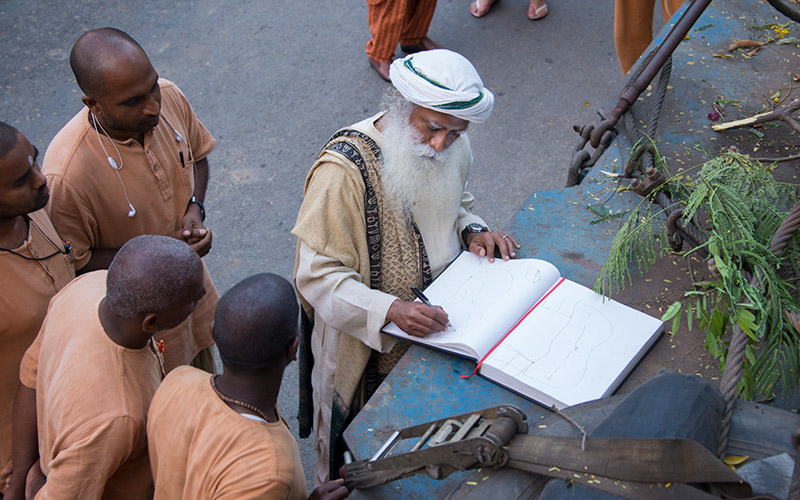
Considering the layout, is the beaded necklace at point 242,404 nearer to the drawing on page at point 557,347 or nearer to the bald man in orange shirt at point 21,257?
the drawing on page at point 557,347

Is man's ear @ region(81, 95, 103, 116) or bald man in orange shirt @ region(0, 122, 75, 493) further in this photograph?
man's ear @ region(81, 95, 103, 116)

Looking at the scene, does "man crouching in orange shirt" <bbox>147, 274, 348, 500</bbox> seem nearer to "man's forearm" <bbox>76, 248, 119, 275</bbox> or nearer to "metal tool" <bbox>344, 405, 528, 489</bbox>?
"metal tool" <bbox>344, 405, 528, 489</bbox>

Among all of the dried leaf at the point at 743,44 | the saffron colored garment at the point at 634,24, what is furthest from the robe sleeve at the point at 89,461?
the saffron colored garment at the point at 634,24

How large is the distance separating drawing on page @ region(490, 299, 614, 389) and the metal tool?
376mm

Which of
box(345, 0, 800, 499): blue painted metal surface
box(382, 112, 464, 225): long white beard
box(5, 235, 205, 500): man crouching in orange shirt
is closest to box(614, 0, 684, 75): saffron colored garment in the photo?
box(345, 0, 800, 499): blue painted metal surface

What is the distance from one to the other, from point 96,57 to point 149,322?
3.26 feet

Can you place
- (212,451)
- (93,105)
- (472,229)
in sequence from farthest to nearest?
(472,229), (93,105), (212,451)

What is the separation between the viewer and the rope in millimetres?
1183

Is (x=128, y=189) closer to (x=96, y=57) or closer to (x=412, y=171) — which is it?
(x=96, y=57)

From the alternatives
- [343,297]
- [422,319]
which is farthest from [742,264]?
[343,297]

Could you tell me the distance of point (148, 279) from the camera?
1626 mm

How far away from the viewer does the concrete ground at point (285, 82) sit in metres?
4.47

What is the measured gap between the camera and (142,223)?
7.96ft

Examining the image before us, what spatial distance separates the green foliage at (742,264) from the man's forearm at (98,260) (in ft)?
5.52
